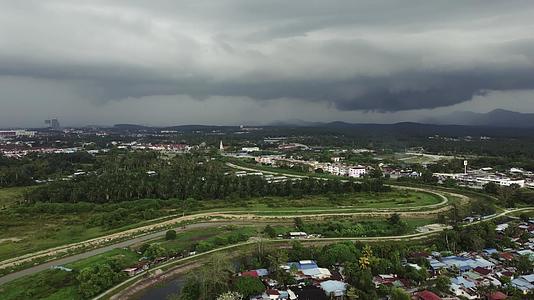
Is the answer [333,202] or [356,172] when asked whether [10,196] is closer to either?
[333,202]

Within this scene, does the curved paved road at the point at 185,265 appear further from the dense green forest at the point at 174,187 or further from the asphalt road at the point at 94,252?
the dense green forest at the point at 174,187

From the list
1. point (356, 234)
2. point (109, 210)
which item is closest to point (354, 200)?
point (356, 234)

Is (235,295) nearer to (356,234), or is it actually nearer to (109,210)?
(356,234)

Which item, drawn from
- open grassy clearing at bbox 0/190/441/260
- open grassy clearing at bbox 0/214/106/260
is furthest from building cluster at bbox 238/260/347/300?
open grassy clearing at bbox 0/214/106/260

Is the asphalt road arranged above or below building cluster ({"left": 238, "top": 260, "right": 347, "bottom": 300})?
below

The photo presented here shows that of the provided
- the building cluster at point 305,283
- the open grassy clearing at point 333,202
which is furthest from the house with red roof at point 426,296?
the open grassy clearing at point 333,202

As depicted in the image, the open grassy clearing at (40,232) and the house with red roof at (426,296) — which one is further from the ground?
the house with red roof at (426,296)

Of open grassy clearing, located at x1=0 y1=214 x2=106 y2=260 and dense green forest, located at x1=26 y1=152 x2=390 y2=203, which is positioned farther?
dense green forest, located at x1=26 y1=152 x2=390 y2=203

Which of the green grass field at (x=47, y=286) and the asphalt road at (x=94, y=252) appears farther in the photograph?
the asphalt road at (x=94, y=252)

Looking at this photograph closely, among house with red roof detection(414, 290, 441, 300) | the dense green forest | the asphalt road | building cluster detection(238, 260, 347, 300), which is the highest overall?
the dense green forest

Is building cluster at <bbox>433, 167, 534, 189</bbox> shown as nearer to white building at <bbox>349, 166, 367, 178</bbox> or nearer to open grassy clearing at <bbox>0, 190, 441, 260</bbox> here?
open grassy clearing at <bbox>0, 190, 441, 260</bbox>

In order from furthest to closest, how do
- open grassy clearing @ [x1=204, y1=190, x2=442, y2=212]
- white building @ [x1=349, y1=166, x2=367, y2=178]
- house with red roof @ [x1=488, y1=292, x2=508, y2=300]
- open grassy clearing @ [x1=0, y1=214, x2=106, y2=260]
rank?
white building @ [x1=349, y1=166, x2=367, y2=178]
open grassy clearing @ [x1=204, y1=190, x2=442, y2=212]
open grassy clearing @ [x1=0, y1=214, x2=106, y2=260]
house with red roof @ [x1=488, y1=292, x2=508, y2=300]
